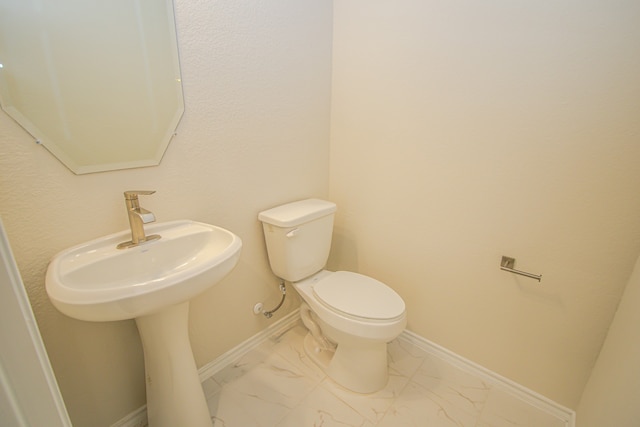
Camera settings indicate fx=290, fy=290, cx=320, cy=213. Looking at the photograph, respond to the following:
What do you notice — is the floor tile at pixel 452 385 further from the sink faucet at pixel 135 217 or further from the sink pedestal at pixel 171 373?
the sink faucet at pixel 135 217

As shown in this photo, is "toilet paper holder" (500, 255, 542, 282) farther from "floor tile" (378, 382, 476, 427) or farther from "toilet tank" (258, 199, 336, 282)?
"toilet tank" (258, 199, 336, 282)

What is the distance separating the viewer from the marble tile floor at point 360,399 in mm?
1231

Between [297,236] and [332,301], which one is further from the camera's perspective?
[297,236]

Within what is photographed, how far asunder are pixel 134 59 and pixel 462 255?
60.9 inches

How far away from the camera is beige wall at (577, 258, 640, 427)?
28.2 inches

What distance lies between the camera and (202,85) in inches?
45.2

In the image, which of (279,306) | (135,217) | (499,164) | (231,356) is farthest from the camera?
(279,306)

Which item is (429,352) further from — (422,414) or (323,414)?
(323,414)

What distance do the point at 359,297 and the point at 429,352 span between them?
63cm

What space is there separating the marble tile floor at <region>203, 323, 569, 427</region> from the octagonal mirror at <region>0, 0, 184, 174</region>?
43.0 inches

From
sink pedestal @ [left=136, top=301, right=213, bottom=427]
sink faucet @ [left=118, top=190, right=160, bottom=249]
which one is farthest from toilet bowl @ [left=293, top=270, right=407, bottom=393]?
sink faucet @ [left=118, top=190, right=160, bottom=249]

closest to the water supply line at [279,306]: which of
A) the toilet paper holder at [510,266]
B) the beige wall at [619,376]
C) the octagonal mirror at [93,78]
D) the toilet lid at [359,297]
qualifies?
the toilet lid at [359,297]

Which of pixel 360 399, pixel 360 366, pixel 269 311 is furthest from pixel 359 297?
pixel 269 311

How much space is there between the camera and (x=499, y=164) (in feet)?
3.95
